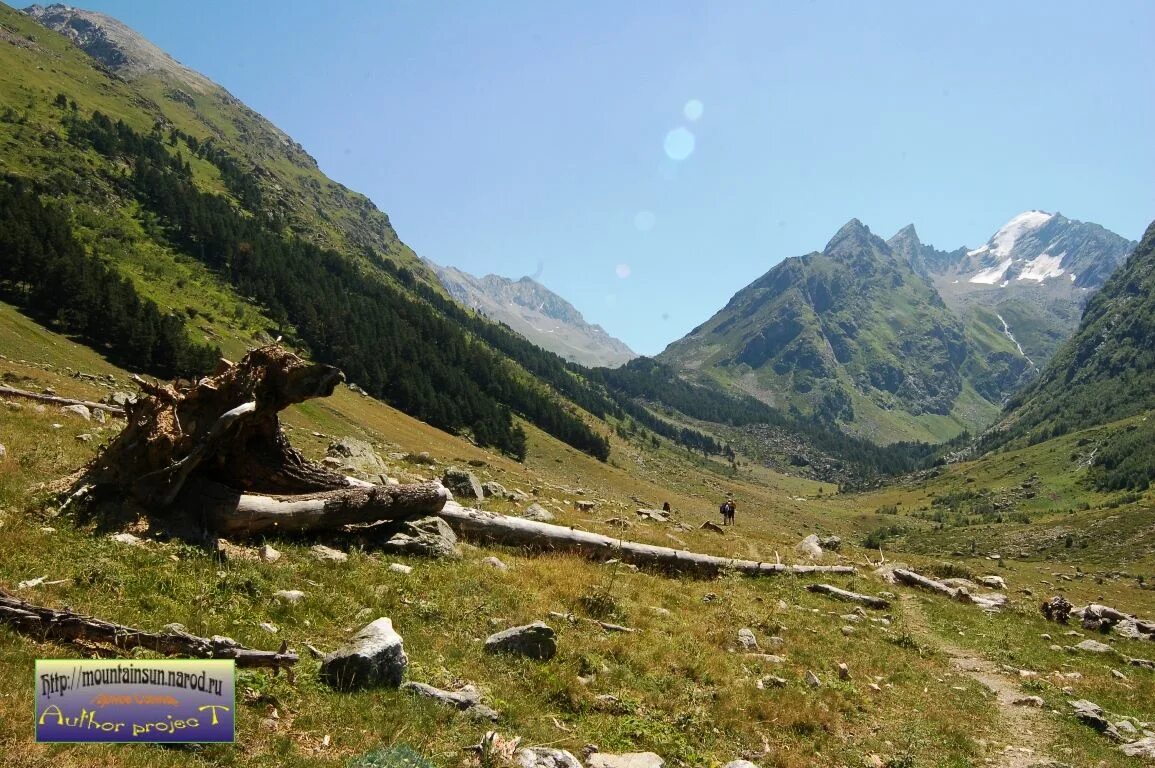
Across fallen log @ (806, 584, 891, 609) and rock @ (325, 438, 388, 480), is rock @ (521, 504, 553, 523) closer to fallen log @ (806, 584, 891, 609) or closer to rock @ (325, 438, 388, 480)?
rock @ (325, 438, 388, 480)

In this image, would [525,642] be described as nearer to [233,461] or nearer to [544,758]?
[544,758]

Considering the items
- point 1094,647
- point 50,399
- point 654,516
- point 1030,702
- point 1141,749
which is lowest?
point 50,399

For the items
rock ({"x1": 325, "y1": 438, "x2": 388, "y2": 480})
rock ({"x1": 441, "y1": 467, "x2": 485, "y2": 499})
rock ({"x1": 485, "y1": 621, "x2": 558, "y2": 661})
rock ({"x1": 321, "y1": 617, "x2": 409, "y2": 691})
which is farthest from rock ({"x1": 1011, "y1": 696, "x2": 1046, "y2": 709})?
rock ({"x1": 325, "y1": 438, "x2": 388, "y2": 480})

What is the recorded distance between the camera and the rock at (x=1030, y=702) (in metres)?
14.1

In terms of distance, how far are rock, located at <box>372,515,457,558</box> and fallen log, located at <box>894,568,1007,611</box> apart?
23427mm

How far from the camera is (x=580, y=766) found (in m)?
7.38

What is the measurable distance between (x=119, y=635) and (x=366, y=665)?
2.86 m

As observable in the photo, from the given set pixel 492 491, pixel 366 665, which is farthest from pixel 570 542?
pixel 366 665

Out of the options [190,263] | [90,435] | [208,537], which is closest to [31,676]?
[208,537]

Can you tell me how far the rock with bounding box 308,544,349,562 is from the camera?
485 inches

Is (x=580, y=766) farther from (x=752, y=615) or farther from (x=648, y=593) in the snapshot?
(x=752, y=615)

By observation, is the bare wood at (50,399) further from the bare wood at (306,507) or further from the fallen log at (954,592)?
the fallen log at (954,592)

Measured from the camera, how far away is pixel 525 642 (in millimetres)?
10281

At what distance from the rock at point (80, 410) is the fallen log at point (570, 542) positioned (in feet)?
48.9
